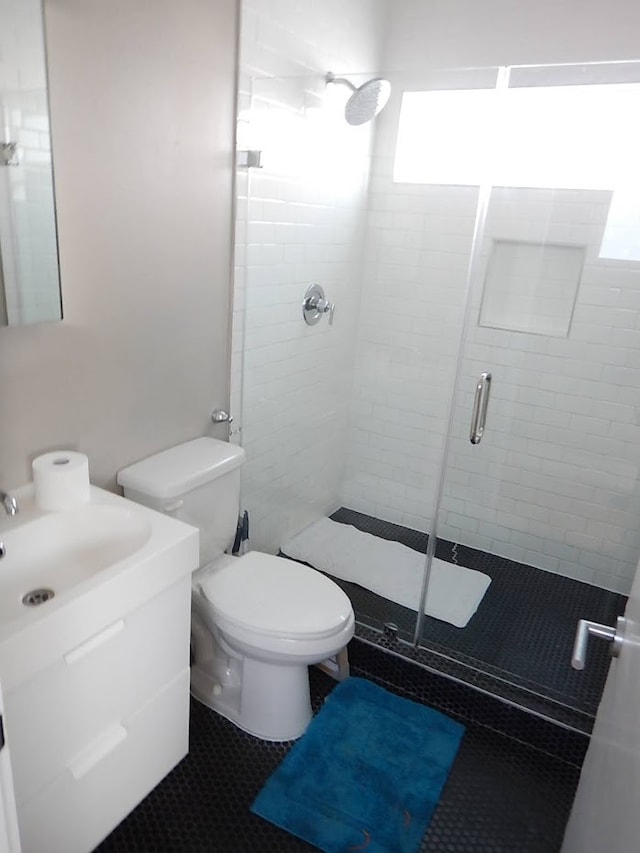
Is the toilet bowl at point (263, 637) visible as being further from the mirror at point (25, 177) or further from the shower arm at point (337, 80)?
the shower arm at point (337, 80)

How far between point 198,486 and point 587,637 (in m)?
1.22

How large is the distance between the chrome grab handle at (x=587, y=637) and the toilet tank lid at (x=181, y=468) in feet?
3.85

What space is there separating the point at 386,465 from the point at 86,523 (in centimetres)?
177

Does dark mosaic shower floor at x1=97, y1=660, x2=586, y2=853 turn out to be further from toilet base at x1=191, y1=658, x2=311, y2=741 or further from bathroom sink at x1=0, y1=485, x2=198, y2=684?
bathroom sink at x1=0, y1=485, x2=198, y2=684

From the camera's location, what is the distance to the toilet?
1.77 meters

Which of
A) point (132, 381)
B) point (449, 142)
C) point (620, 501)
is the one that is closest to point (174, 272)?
point (132, 381)

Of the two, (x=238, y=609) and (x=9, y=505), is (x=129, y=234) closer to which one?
(x=9, y=505)

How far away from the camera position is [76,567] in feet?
5.00

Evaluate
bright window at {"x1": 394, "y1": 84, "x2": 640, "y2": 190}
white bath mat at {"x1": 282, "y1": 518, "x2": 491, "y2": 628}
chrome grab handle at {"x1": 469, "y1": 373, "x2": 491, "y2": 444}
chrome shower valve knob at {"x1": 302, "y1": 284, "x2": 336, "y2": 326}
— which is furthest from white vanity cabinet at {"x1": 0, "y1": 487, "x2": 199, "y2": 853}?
bright window at {"x1": 394, "y1": 84, "x2": 640, "y2": 190}

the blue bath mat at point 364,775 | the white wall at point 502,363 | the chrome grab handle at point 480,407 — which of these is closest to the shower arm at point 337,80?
the white wall at point 502,363

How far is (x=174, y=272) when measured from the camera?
6.17 ft

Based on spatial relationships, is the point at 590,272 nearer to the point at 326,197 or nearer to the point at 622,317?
the point at 622,317

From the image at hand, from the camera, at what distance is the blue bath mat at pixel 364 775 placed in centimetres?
164

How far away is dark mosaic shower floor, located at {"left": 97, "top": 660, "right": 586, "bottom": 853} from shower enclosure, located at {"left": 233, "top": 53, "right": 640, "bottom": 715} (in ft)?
0.77
